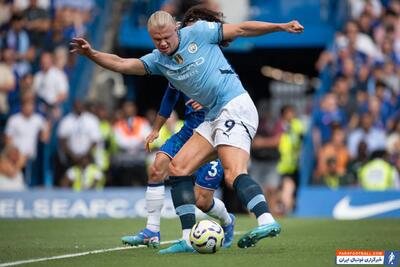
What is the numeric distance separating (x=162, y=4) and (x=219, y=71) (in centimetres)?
1468

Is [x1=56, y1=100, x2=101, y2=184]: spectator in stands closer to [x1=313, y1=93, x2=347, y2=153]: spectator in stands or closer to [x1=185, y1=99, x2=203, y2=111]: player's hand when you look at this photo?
[x1=313, y1=93, x2=347, y2=153]: spectator in stands

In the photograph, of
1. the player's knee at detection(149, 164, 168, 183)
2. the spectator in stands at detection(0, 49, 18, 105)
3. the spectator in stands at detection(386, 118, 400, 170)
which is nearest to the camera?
the player's knee at detection(149, 164, 168, 183)

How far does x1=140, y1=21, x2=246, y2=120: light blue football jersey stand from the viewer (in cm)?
1041

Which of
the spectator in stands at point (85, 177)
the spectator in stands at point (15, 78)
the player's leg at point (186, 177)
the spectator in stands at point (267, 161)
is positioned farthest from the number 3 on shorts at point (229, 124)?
the spectator in stands at point (15, 78)

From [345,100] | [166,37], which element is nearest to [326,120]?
[345,100]

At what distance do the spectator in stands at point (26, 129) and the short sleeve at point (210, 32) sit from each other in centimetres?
1081

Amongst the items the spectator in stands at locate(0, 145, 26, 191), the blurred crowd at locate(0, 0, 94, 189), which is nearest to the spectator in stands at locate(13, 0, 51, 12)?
the blurred crowd at locate(0, 0, 94, 189)

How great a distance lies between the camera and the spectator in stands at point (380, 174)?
784 inches

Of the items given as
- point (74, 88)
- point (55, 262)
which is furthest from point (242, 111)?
point (74, 88)

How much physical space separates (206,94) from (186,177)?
828 mm

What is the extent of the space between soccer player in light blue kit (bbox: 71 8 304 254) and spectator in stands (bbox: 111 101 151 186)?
10.5 metres

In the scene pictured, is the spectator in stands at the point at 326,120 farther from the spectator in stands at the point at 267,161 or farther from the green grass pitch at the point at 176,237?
the green grass pitch at the point at 176,237

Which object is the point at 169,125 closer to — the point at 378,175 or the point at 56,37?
the point at 56,37

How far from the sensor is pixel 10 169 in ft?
67.4
